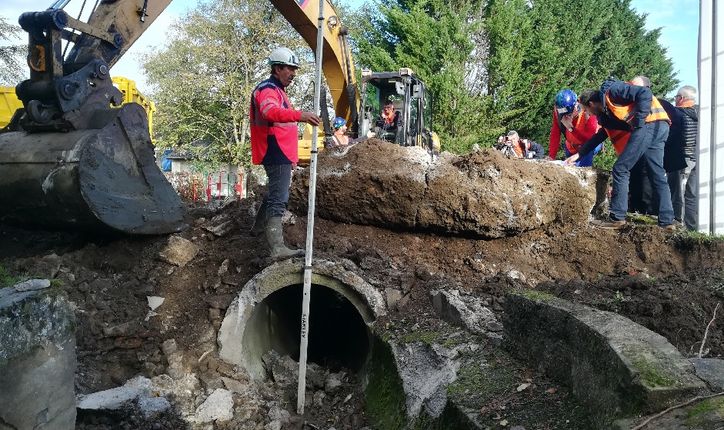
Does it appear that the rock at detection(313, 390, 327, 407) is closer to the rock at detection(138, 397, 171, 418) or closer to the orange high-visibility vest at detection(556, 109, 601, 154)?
the rock at detection(138, 397, 171, 418)

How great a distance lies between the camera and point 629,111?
19.8ft

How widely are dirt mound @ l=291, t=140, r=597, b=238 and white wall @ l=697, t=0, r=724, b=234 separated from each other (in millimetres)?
1630

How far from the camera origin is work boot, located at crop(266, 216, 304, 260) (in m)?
5.02

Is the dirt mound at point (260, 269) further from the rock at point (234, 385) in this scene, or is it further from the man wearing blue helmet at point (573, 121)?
the man wearing blue helmet at point (573, 121)

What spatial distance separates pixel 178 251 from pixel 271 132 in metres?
1.41

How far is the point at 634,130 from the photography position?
5.98m

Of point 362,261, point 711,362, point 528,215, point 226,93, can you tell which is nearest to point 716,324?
point 711,362

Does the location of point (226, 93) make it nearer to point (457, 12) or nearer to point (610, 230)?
point (457, 12)

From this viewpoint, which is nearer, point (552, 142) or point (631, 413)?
point (631, 413)

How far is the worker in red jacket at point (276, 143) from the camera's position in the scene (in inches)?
194

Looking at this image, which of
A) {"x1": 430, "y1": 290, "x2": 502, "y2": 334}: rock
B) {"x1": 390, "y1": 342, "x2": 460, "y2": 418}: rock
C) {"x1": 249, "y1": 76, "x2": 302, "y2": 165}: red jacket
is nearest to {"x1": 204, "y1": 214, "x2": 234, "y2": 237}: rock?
{"x1": 249, "y1": 76, "x2": 302, "y2": 165}: red jacket

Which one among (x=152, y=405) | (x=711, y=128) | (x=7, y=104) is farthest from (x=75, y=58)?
(x=7, y=104)

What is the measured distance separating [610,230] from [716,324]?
2.48 m

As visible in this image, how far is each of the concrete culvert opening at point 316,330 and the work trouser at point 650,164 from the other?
2.87 metres
